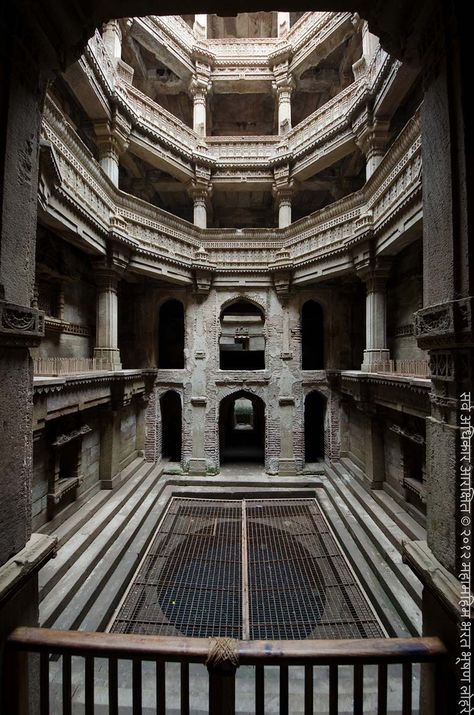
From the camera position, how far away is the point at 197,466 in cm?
1285

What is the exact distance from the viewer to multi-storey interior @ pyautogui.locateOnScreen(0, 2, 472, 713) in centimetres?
751

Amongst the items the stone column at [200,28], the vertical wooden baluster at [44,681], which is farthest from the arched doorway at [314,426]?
the stone column at [200,28]

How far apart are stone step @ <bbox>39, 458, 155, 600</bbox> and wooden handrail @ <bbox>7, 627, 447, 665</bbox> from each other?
4.24 metres

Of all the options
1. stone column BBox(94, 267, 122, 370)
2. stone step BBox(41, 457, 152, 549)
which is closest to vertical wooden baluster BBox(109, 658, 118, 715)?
stone step BBox(41, 457, 152, 549)

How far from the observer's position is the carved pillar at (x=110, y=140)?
34.7 ft

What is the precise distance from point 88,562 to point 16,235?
6600mm

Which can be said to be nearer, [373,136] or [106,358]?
[106,358]

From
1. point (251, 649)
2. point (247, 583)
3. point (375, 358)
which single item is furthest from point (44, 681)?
point (375, 358)

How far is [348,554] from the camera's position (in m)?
7.49

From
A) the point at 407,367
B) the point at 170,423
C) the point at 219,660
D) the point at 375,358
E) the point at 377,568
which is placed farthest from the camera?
the point at 170,423

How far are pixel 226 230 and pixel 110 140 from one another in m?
4.87

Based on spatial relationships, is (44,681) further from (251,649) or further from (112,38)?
(112,38)

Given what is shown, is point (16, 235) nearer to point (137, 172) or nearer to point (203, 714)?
point (203, 714)

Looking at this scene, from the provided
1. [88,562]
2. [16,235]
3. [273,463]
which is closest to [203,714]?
[88,562]
